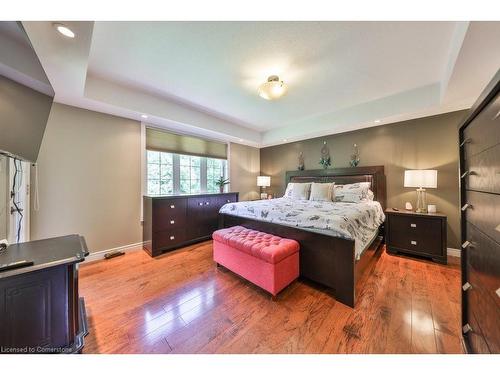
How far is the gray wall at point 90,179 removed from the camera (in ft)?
7.79

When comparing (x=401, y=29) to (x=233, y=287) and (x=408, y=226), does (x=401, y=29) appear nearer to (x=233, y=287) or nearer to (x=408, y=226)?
(x=408, y=226)

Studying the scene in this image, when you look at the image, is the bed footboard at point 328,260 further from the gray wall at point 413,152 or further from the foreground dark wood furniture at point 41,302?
the gray wall at point 413,152

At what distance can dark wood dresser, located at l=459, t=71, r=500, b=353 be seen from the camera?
0.78m

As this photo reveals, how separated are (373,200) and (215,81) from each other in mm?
3246

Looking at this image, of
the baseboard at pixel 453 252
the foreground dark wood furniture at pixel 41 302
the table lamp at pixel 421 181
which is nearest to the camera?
the foreground dark wood furniture at pixel 41 302

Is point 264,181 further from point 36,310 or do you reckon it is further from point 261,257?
point 36,310

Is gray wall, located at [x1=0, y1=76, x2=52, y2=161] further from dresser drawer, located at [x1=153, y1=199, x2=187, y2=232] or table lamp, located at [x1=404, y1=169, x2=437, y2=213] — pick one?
table lamp, located at [x1=404, y1=169, x2=437, y2=213]

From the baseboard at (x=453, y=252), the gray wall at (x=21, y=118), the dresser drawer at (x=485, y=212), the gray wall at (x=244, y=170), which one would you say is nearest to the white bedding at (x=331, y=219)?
the dresser drawer at (x=485, y=212)

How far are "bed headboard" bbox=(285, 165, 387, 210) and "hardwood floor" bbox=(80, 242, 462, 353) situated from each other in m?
1.33

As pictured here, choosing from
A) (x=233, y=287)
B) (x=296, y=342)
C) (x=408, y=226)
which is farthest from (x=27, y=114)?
(x=408, y=226)

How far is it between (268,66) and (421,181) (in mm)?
2694

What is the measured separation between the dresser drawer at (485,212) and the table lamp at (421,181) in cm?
195

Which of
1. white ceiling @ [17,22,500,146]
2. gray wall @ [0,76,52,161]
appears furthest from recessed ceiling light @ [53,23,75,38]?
gray wall @ [0,76,52,161]

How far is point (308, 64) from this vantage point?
2.06 m
